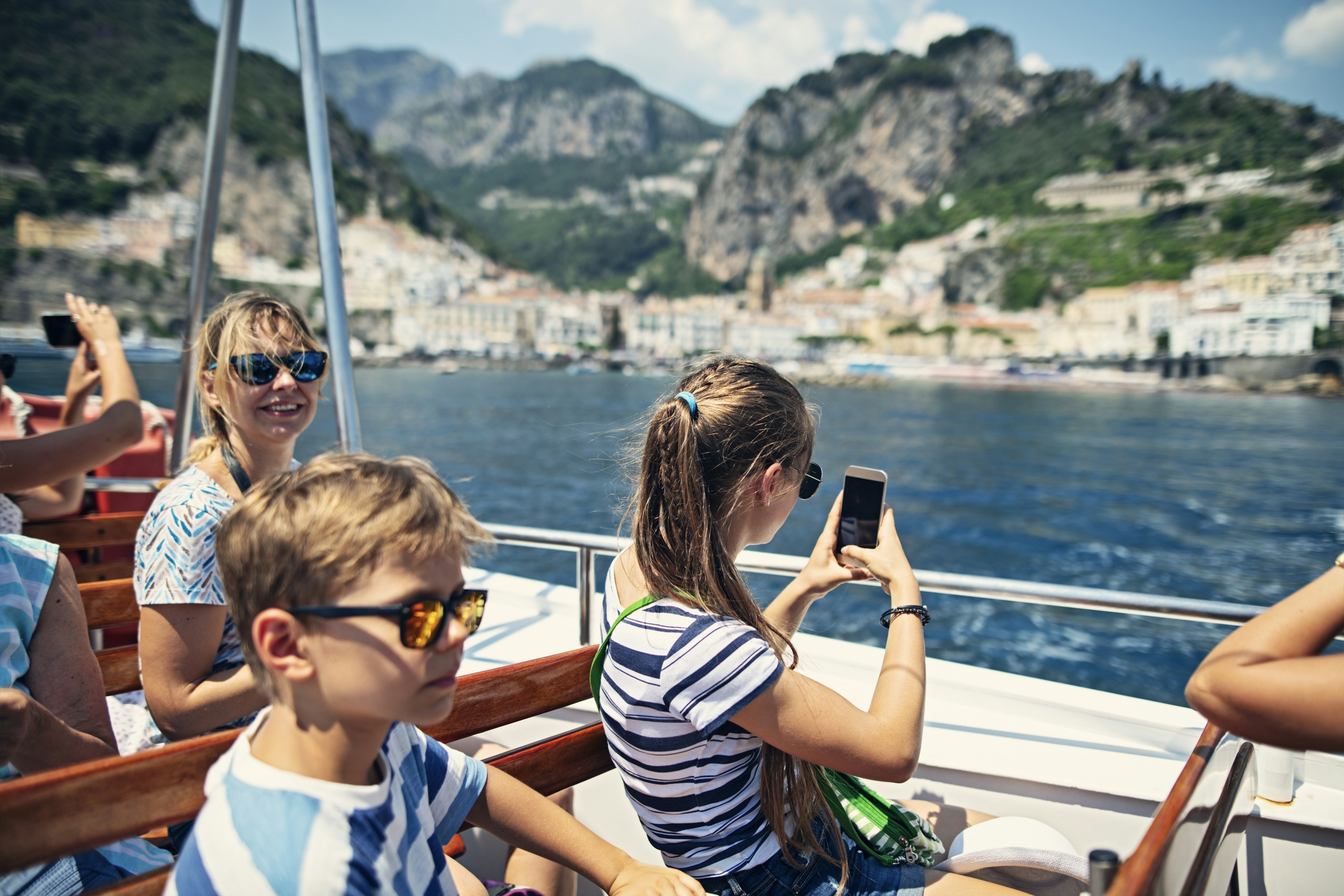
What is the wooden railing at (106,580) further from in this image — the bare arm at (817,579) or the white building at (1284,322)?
the white building at (1284,322)

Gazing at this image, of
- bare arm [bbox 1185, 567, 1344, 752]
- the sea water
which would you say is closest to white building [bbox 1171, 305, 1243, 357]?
the sea water

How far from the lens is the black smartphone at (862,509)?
1152 millimetres

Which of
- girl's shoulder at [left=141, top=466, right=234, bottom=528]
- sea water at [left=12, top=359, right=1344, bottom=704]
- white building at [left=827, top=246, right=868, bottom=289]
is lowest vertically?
sea water at [left=12, top=359, right=1344, bottom=704]

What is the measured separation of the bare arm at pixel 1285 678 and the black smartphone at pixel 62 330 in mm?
2262

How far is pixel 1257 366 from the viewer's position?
56.8 meters

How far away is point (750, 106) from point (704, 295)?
102 feet

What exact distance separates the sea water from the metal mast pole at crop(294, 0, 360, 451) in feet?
0.43

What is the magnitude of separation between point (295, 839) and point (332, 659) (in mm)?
142

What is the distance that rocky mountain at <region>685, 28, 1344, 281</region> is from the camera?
8194cm

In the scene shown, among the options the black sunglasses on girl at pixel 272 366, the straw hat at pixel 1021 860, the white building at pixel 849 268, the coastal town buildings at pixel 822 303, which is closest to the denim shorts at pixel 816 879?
the straw hat at pixel 1021 860

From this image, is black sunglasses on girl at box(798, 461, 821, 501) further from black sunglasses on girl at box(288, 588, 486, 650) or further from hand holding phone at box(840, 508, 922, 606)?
black sunglasses on girl at box(288, 588, 486, 650)

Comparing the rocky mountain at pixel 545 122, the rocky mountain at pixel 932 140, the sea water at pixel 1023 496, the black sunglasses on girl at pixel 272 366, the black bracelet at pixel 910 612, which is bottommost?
the sea water at pixel 1023 496

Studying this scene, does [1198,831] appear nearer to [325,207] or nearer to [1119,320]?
[325,207]

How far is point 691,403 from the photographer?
1022 mm
